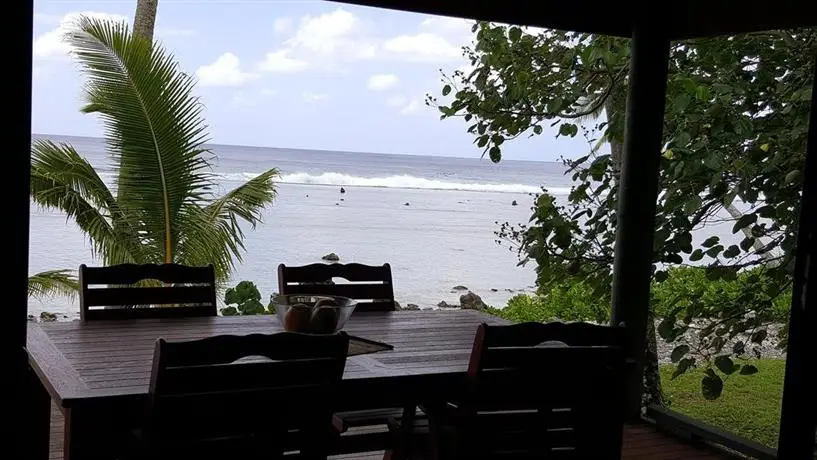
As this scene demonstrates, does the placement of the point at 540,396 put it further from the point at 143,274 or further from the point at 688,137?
the point at 688,137

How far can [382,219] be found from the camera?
2178cm

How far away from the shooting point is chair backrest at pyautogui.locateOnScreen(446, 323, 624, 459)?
8.15 feet

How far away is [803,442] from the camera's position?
2.05 meters

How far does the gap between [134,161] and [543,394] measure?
367 cm

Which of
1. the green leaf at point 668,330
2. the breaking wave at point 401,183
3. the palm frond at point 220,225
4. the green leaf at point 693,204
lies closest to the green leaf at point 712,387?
Result: the green leaf at point 668,330

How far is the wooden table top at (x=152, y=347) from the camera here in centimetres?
224

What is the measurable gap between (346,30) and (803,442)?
24769mm

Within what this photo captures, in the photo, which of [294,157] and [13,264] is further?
[294,157]

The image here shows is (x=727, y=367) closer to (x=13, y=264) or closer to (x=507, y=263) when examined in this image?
(x=13, y=264)

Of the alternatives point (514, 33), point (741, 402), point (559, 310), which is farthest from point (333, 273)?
point (559, 310)

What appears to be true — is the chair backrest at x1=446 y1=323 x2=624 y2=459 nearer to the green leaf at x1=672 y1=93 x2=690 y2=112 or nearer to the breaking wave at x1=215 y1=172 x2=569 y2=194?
the green leaf at x1=672 y1=93 x2=690 y2=112

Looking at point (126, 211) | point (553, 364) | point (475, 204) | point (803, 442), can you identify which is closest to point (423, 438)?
point (553, 364)

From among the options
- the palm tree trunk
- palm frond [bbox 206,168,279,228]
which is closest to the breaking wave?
the palm tree trunk

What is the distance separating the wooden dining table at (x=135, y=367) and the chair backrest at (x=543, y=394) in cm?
14
